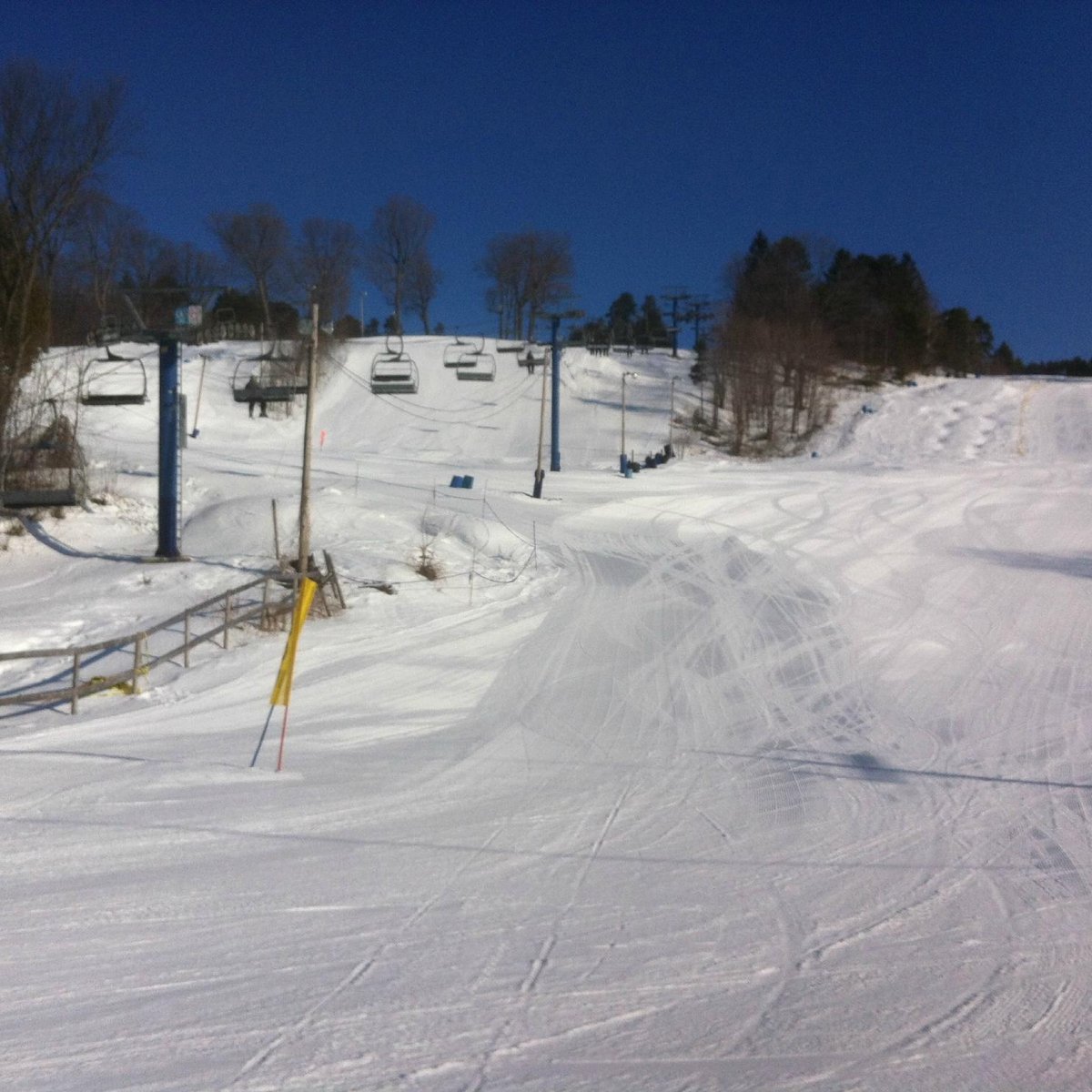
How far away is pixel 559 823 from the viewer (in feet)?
37.6

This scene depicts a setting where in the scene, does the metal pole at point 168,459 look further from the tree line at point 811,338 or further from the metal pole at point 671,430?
the tree line at point 811,338

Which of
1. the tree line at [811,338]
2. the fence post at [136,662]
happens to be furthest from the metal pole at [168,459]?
the tree line at [811,338]

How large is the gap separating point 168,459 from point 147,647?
9545 millimetres

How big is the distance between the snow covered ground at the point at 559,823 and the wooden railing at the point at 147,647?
1.54 feet

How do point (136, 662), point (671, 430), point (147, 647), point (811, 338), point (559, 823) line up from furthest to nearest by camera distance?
point (811, 338)
point (671, 430)
point (147, 647)
point (136, 662)
point (559, 823)

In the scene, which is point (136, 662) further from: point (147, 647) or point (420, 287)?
point (420, 287)

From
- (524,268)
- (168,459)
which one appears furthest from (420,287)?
(168,459)

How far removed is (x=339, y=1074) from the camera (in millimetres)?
5867

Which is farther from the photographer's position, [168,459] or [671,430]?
[671,430]

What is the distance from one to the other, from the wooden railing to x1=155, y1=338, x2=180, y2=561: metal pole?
3794 millimetres

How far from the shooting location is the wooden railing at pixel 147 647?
16875 millimetres

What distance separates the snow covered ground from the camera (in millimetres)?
6398

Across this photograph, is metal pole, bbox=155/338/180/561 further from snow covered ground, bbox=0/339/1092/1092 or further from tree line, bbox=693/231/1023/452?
tree line, bbox=693/231/1023/452

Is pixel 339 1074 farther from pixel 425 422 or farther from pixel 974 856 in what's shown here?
pixel 425 422
